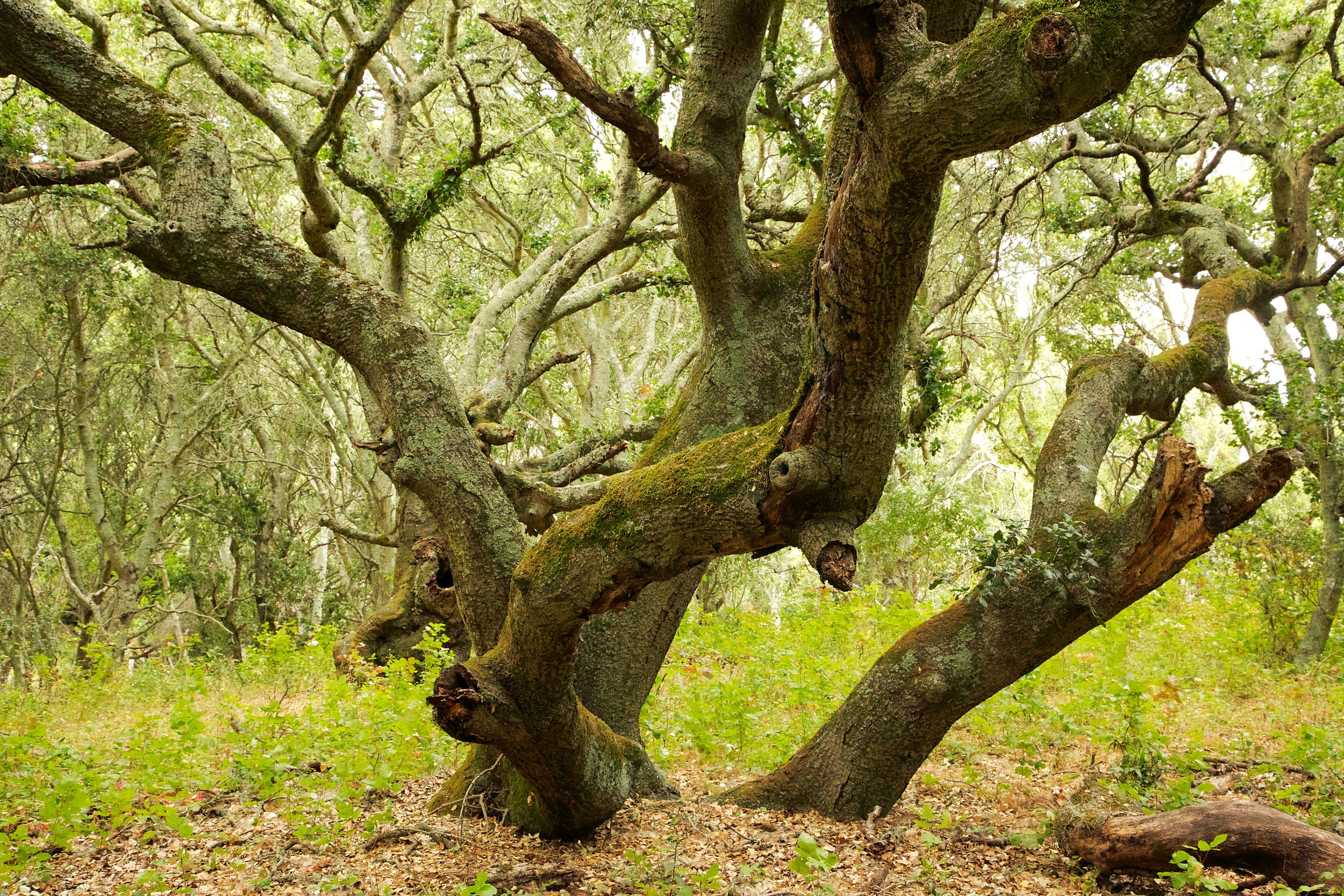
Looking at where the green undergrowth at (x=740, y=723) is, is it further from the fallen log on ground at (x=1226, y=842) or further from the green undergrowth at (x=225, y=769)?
the fallen log on ground at (x=1226, y=842)

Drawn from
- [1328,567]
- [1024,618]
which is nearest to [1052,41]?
[1024,618]

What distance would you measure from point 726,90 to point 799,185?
38.9ft

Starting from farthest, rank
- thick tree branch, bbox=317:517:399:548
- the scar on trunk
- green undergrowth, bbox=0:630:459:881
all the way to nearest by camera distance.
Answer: thick tree branch, bbox=317:517:399:548 < green undergrowth, bbox=0:630:459:881 < the scar on trunk

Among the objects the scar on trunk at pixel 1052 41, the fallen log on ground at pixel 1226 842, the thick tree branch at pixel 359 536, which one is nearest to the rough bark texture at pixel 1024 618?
the fallen log on ground at pixel 1226 842

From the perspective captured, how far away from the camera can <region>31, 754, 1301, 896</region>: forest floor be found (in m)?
3.50

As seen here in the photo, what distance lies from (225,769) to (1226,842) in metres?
5.54

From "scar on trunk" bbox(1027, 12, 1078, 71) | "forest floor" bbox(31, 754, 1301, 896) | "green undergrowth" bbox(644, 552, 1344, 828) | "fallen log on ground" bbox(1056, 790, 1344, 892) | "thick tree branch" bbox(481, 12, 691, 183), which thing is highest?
"thick tree branch" bbox(481, 12, 691, 183)

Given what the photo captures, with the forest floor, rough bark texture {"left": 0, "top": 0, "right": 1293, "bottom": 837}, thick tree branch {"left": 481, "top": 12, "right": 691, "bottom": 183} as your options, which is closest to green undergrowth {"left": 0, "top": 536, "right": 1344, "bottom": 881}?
the forest floor

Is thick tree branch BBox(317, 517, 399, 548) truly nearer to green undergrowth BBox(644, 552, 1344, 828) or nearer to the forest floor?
green undergrowth BBox(644, 552, 1344, 828)

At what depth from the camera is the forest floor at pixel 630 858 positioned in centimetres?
350

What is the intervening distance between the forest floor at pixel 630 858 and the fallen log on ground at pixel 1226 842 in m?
0.09

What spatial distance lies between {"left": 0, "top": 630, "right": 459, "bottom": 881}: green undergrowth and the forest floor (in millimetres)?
133

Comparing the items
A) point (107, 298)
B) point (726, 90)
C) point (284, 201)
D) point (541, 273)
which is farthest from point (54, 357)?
point (726, 90)

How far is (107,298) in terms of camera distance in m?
12.6
